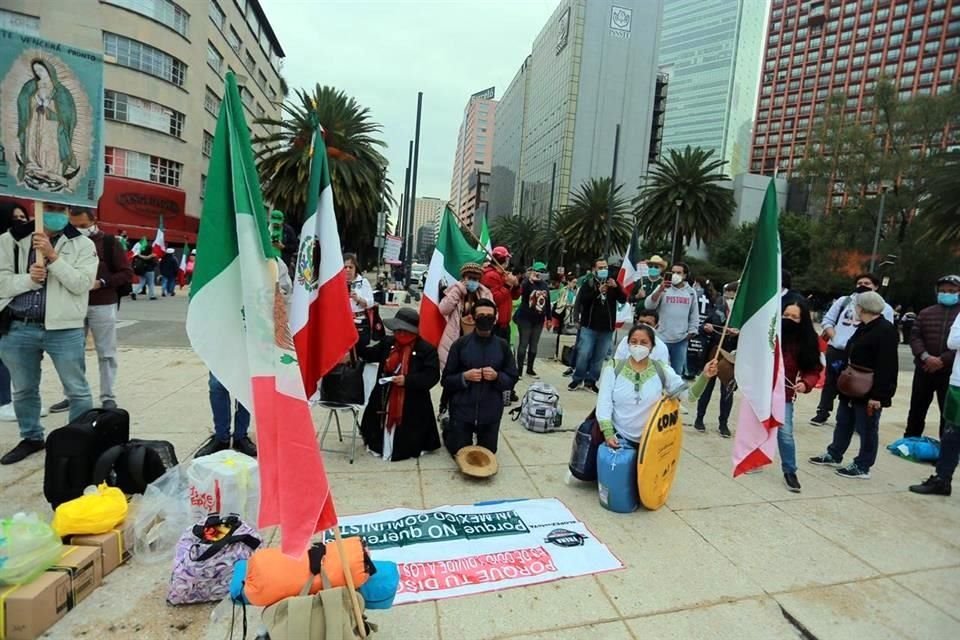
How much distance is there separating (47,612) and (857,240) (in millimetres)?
51306

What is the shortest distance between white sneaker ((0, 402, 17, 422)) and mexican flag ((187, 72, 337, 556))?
→ 427cm

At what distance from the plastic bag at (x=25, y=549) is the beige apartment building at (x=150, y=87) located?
27.9 metres

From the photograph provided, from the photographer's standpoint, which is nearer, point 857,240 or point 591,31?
point 857,240

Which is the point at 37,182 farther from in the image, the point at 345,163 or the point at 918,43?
the point at 918,43

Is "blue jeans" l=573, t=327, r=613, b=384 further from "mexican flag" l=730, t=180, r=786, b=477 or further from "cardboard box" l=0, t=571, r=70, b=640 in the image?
"cardboard box" l=0, t=571, r=70, b=640

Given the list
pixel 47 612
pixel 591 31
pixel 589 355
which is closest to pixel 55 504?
pixel 47 612

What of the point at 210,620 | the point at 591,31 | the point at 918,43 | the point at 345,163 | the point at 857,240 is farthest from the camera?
the point at 918,43

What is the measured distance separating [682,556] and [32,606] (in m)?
3.45

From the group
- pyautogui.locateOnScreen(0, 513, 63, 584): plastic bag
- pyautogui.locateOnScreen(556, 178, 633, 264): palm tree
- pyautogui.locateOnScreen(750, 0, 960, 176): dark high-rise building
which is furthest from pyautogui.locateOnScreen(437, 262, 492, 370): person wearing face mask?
pyautogui.locateOnScreen(750, 0, 960, 176): dark high-rise building

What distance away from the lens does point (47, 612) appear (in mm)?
2268

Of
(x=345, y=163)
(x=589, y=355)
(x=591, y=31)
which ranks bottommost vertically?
(x=589, y=355)

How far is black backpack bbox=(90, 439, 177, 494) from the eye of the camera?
3.34m

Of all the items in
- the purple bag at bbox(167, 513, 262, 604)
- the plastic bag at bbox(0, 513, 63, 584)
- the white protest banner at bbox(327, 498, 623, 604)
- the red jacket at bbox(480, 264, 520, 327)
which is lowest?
the white protest banner at bbox(327, 498, 623, 604)

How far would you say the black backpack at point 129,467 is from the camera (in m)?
3.34
